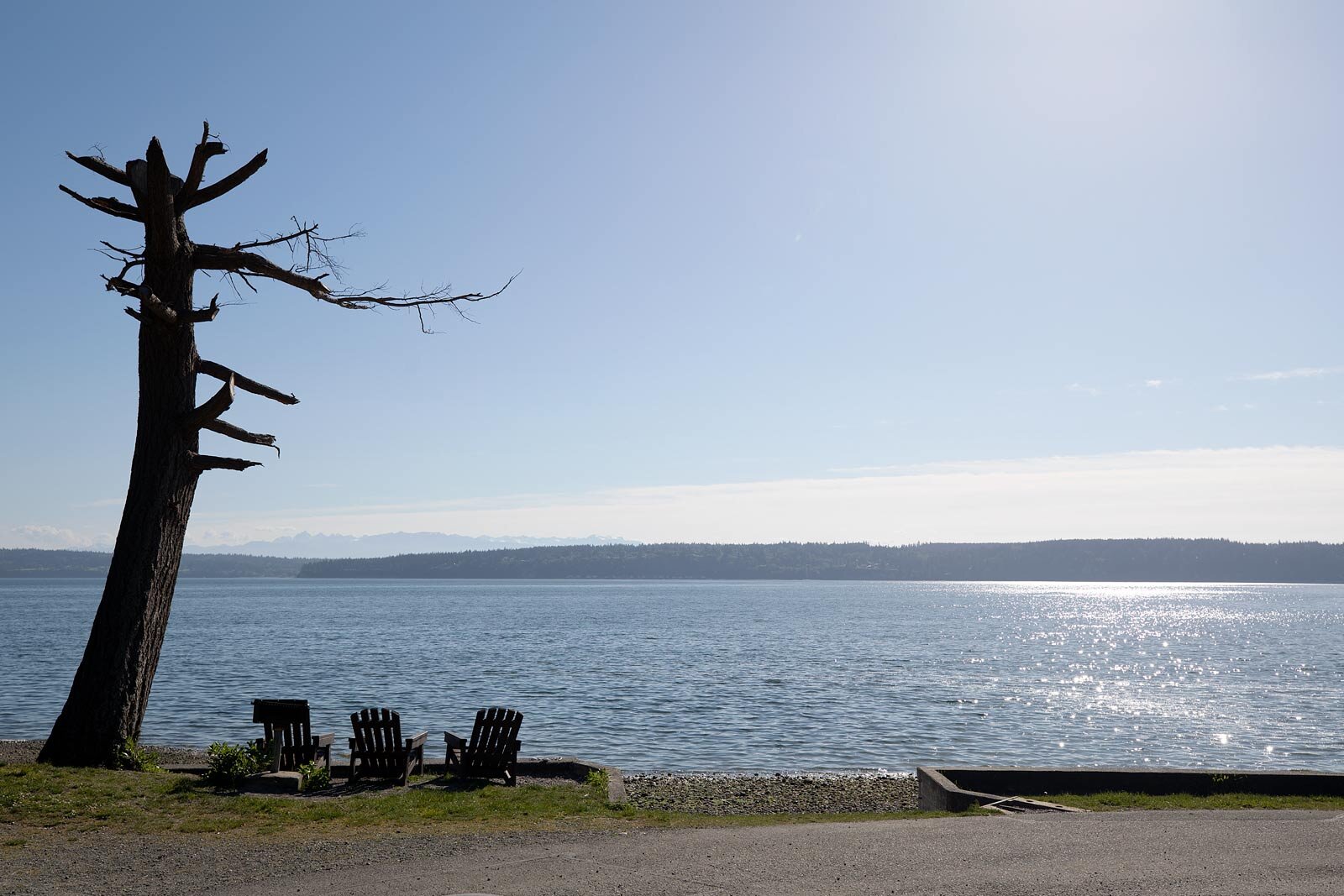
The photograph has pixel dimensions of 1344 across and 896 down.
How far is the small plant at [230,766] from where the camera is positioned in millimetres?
12750

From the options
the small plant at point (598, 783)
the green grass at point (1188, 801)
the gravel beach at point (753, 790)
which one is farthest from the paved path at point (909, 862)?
the gravel beach at point (753, 790)

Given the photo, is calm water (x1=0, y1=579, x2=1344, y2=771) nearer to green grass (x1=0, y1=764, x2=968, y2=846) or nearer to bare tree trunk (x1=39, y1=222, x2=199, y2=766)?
green grass (x1=0, y1=764, x2=968, y2=846)

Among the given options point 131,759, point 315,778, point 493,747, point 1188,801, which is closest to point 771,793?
point 493,747

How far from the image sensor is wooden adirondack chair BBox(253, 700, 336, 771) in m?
13.7

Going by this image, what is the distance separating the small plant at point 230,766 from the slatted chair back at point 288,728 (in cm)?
40

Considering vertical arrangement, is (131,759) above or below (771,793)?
above

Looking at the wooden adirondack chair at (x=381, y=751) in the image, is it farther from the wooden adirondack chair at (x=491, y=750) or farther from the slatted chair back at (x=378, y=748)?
the wooden adirondack chair at (x=491, y=750)

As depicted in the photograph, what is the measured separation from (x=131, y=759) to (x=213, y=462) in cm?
422

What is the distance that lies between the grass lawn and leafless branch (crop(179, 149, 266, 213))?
813 centimetres

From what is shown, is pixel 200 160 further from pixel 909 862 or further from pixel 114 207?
pixel 909 862

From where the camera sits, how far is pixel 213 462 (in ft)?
48.9

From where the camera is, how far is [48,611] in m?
109

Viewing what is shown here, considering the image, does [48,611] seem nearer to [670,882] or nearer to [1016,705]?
[1016,705]

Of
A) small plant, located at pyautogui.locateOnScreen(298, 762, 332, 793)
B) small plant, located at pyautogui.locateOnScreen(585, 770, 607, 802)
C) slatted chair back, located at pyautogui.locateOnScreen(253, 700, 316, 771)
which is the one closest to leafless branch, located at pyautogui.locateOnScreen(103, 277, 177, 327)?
slatted chair back, located at pyautogui.locateOnScreen(253, 700, 316, 771)
